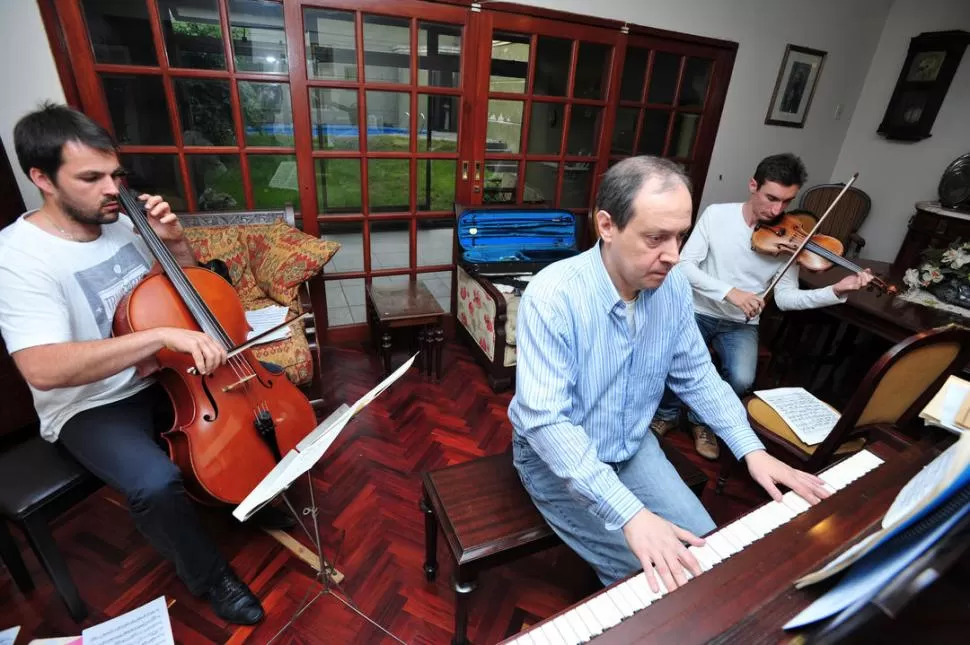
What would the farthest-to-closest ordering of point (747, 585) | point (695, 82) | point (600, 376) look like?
point (695, 82) → point (600, 376) → point (747, 585)

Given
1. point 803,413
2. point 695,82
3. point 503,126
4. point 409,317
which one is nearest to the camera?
point 803,413

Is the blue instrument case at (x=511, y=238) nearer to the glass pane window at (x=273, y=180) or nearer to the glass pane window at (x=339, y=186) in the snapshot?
the glass pane window at (x=339, y=186)

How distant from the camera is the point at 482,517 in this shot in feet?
3.83

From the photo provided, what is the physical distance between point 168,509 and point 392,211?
2.11 metres

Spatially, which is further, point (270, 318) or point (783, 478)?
point (270, 318)

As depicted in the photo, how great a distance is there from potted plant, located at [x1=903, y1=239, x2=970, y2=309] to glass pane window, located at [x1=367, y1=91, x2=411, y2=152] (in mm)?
2839

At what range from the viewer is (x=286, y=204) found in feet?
8.56

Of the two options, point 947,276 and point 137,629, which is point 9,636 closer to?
point 137,629

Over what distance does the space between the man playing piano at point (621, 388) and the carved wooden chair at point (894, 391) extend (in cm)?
40

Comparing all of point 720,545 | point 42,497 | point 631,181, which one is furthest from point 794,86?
point 42,497

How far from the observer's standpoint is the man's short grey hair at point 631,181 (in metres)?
1.00

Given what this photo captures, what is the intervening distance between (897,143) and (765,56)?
1740 mm

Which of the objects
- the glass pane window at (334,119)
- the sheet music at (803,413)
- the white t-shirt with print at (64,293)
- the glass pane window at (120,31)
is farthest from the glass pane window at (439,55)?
the sheet music at (803,413)

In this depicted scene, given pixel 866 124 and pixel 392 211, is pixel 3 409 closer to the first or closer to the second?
pixel 392 211
